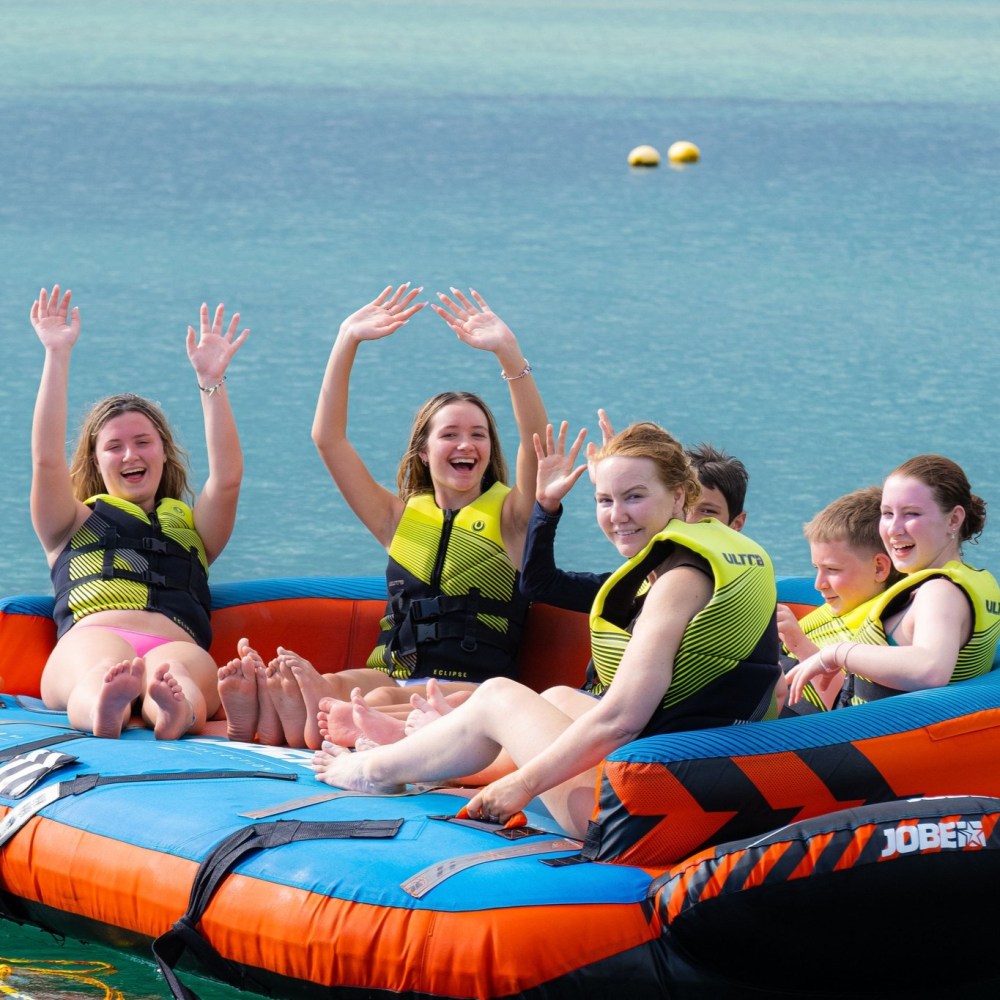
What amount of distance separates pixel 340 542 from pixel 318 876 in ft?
9.41

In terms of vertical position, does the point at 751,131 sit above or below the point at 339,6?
below

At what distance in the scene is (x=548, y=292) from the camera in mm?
8289

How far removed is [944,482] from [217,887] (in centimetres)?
138

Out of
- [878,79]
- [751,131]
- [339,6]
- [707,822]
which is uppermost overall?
[339,6]

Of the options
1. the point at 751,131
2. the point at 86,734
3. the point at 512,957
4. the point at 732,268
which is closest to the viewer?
the point at 512,957

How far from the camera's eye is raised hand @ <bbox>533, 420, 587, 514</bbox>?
10.7 feet

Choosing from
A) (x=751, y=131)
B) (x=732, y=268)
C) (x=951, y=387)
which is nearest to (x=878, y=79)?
(x=751, y=131)

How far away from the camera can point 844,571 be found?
3174 millimetres

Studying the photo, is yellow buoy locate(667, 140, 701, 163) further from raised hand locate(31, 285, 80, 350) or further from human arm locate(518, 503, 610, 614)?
human arm locate(518, 503, 610, 614)

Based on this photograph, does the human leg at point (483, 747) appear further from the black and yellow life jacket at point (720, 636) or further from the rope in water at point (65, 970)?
Result: the rope in water at point (65, 970)

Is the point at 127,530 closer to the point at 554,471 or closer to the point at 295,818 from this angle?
the point at 554,471

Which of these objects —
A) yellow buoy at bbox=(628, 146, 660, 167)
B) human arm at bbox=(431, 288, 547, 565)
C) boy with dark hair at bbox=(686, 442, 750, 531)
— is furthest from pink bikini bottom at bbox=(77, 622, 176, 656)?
yellow buoy at bbox=(628, 146, 660, 167)

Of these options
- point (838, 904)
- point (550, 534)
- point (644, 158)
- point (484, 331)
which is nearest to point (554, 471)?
point (550, 534)

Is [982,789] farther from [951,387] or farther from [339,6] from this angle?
[339,6]
